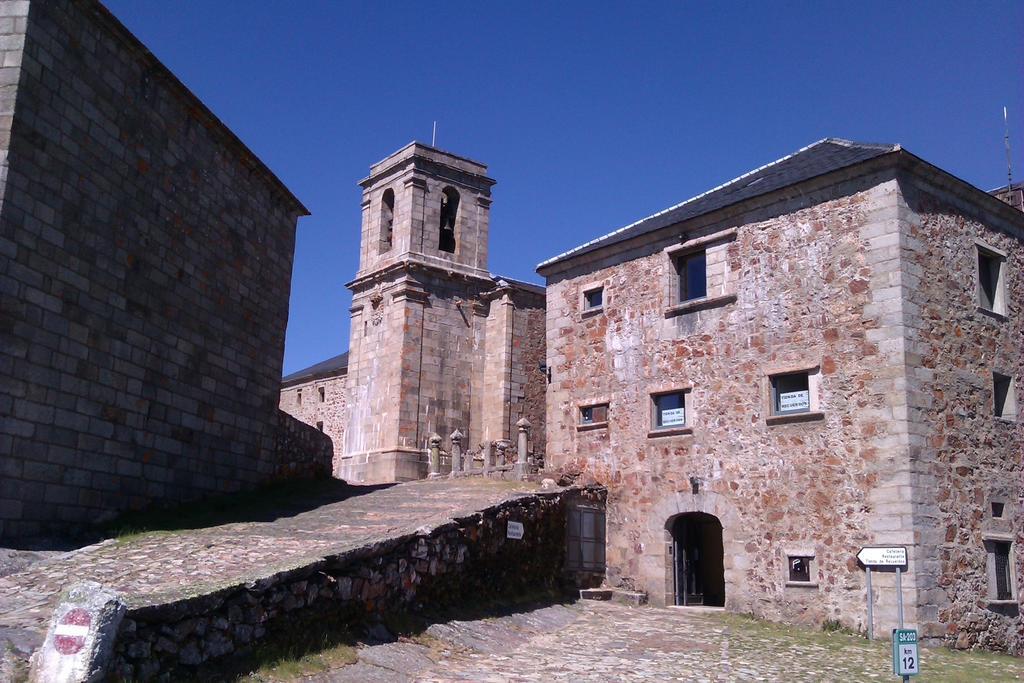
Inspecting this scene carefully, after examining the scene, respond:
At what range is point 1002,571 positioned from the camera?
13.2 m

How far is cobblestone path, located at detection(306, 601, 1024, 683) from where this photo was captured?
8195 mm

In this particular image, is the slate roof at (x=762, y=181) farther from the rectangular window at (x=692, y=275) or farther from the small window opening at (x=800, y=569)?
the small window opening at (x=800, y=569)

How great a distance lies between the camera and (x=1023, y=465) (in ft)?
45.8

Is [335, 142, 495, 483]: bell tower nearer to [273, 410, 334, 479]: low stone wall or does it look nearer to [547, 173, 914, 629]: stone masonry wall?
[273, 410, 334, 479]: low stone wall

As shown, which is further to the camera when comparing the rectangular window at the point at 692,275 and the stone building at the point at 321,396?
the stone building at the point at 321,396

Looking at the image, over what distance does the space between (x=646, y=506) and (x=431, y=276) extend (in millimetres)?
11791

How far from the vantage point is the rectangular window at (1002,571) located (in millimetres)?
13000

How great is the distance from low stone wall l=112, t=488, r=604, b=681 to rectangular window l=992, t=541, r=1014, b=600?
610 cm

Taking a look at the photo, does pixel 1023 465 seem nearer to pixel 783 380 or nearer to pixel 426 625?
pixel 783 380

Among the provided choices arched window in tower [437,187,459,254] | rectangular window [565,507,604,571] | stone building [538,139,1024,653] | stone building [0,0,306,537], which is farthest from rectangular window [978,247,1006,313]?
arched window in tower [437,187,459,254]

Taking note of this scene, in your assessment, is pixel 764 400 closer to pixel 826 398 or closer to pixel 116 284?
pixel 826 398

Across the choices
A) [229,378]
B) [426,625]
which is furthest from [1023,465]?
[229,378]

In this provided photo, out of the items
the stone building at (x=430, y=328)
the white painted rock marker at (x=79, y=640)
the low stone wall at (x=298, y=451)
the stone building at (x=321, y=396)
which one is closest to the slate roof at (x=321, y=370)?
the stone building at (x=321, y=396)

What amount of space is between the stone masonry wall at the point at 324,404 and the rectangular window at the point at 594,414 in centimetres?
1761
